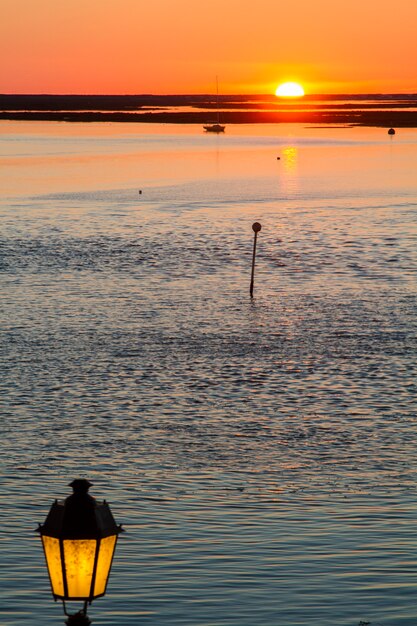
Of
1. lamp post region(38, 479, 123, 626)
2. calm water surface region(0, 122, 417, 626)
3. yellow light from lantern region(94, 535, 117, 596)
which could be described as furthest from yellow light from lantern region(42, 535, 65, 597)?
calm water surface region(0, 122, 417, 626)

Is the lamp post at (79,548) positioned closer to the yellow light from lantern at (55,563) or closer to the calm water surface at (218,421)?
the yellow light from lantern at (55,563)

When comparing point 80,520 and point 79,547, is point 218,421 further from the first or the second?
point 79,547

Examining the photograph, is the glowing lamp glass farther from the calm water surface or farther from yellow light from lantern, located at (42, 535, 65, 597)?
the calm water surface

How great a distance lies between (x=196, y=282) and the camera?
236 feet

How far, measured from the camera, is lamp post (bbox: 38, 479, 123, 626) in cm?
1112

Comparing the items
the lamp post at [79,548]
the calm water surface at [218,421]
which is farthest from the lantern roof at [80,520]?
the calm water surface at [218,421]

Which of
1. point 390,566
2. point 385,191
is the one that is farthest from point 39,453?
point 385,191

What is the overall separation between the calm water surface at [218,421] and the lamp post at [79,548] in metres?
11.9

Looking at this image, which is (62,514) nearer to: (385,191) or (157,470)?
(157,470)

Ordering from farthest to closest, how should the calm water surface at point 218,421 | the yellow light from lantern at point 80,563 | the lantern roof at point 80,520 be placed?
the calm water surface at point 218,421 < the lantern roof at point 80,520 < the yellow light from lantern at point 80,563

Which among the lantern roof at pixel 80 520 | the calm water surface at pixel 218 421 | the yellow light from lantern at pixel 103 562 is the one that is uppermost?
the lantern roof at pixel 80 520

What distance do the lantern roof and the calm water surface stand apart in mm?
11918

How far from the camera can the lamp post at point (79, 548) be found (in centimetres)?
1112

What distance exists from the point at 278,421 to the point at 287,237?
59.0 metres
